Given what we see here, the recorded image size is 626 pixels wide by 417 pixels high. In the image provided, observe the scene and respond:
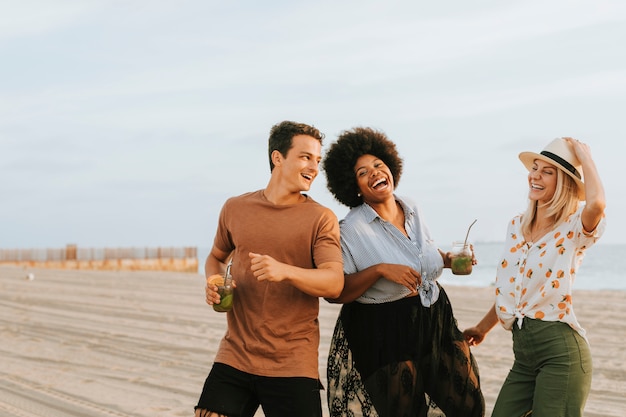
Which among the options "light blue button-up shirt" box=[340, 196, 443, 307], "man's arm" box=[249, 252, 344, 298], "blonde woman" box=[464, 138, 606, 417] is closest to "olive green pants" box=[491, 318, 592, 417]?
"blonde woman" box=[464, 138, 606, 417]

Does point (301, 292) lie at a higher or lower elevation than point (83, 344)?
higher

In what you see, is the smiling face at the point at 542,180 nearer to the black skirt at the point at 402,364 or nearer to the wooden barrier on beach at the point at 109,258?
the black skirt at the point at 402,364

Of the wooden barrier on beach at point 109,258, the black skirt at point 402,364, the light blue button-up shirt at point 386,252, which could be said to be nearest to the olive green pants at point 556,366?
the black skirt at point 402,364

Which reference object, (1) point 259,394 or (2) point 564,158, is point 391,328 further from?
(2) point 564,158

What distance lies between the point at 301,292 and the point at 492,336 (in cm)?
787

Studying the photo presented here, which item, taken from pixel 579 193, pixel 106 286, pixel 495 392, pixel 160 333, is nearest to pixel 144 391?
pixel 495 392

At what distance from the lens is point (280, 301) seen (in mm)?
3408

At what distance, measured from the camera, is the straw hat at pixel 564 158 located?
3.45 meters

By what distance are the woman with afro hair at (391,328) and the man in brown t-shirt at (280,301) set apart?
12.7 inches

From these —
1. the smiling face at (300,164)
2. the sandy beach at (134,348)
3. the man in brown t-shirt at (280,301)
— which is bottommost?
the sandy beach at (134,348)

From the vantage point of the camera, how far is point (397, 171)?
4.02 m

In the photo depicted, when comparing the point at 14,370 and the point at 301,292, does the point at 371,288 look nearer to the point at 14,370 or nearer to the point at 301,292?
the point at 301,292

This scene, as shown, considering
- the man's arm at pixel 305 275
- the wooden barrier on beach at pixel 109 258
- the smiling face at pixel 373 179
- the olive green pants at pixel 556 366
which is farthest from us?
the wooden barrier on beach at pixel 109 258

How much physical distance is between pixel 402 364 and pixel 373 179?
852mm
